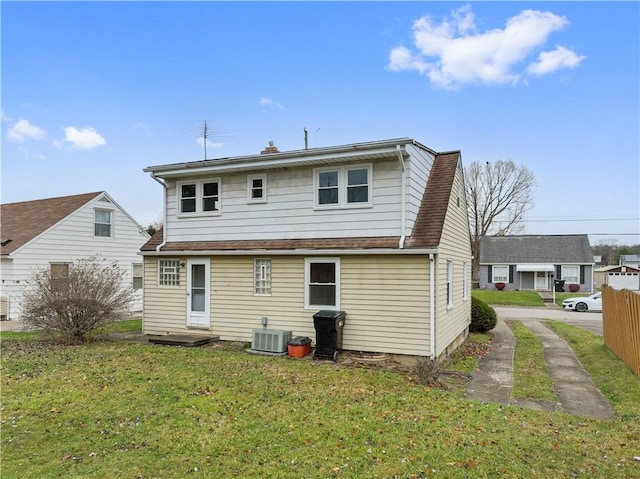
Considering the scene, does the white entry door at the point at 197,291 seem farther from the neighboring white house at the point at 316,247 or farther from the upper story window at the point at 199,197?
the upper story window at the point at 199,197

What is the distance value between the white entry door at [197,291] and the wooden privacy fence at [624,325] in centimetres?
1037

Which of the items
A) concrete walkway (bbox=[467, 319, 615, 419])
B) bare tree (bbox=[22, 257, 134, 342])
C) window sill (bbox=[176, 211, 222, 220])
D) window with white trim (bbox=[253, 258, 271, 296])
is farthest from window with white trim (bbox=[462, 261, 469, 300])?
bare tree (bbox=[22, 257, 134, 342])

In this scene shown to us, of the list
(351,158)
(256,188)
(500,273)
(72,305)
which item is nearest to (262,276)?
(256,188)

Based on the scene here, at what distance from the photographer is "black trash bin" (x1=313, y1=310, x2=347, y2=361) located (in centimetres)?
931

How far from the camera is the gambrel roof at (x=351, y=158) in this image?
938 cm

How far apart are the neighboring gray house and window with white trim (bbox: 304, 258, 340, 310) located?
34.0 m

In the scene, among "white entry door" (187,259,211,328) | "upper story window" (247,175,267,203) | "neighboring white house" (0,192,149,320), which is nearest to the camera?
"upper story window" (247,175,267,203)

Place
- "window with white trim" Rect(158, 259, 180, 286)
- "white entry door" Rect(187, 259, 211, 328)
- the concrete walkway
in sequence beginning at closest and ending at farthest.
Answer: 1. the concrete walkway
2. "white entry door" Rect(187, 259, 211, 328)
3. "window with white trim" Rect(158, 259, 180, 286)

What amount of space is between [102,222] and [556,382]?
65.2 feet

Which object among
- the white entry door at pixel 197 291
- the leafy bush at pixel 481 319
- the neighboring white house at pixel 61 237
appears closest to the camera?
the white entry door at pixel 197 291

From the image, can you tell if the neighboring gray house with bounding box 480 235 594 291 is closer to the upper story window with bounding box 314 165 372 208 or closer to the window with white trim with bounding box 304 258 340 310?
the upper story window with bounding box 314 165 372 208

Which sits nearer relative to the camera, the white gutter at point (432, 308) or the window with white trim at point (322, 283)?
the white gutter at point (432, 308)

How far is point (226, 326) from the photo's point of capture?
11.3m

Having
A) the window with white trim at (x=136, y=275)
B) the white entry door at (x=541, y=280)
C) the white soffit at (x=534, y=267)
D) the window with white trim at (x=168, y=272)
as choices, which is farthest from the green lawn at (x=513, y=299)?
the window with white trim at (x=168, y=272)
